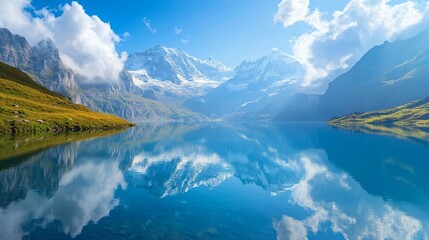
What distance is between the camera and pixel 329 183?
172ft

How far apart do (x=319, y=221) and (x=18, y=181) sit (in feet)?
132

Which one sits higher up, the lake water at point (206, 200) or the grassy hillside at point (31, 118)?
the grassy hillside at point (31, 118)

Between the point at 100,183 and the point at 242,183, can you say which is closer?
the point at 100,183

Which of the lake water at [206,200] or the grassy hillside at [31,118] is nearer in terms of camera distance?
the lake water at [206,200]

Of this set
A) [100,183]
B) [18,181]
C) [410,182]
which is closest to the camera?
[18,181]

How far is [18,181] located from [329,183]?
4783 cm

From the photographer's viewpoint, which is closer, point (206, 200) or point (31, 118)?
point (206, 200)

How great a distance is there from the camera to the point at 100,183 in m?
47.4

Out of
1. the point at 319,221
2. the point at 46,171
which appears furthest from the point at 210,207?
the point at 46,171

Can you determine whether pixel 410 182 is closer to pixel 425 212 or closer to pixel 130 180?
pixel 425 212

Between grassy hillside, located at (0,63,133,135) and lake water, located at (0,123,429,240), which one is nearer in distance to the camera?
lake water, located at (0,123,429,240)

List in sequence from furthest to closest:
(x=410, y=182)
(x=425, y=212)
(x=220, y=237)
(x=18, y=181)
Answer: (x=410, y=182) → (x=18, y=181) → (x=425, y=212) → (x=220, y=237)

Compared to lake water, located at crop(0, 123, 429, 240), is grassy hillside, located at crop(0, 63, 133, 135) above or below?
above

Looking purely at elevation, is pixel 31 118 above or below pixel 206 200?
above
